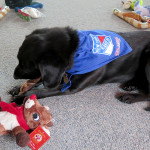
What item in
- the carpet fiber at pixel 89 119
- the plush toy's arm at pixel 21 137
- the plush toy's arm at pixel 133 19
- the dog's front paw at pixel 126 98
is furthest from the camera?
the plush toy's arm at pixel 133 19

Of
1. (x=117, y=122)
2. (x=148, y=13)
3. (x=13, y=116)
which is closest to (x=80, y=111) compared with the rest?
(x=117, y=122)

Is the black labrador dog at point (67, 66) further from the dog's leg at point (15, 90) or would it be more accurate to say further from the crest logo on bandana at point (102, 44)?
the crest logo on bandana at point (102, 44)

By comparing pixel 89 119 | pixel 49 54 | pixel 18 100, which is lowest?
pixel 89 119

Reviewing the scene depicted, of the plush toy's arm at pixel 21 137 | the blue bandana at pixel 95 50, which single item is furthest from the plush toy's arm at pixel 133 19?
the plush toy's arm at pixel 21 137

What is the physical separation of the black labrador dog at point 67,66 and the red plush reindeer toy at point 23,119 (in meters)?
0.14

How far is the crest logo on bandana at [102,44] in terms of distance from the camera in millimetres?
1139

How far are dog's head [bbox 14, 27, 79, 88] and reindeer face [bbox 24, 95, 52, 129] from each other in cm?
14

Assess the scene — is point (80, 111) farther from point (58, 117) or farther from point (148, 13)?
point (148, 13)

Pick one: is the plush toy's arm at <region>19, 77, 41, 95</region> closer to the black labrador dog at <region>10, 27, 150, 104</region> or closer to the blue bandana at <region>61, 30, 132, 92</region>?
the black labrador dog at <region>10, 27, 150, 104</region>

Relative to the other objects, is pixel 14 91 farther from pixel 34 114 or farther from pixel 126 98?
pixel 126 98

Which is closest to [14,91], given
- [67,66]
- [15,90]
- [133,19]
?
[15,90]

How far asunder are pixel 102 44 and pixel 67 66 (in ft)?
1.01

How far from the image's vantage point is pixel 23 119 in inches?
37.3

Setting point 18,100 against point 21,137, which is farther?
point 18,100
